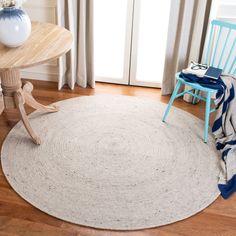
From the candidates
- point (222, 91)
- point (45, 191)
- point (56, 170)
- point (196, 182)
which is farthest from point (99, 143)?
point (222, 91)

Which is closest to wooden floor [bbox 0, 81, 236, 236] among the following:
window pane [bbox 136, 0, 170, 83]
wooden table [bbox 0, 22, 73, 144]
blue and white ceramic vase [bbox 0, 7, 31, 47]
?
wooden table [bbox 0, 22, 73, 144]

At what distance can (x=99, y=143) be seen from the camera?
245cm

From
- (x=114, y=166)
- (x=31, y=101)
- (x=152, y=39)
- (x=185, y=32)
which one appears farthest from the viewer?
(x=152, y=39)

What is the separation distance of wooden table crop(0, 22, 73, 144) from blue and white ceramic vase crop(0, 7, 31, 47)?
0.06 m

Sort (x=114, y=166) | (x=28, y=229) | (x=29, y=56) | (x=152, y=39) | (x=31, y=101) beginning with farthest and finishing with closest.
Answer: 1. (x=152, y=39)
2. (x=31, y=101)
3. (x=114, y=166)
4. (x=29, y=56)
5. (x=28, y=229)

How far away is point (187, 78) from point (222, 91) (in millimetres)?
264

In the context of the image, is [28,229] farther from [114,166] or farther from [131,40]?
A: [131,40]

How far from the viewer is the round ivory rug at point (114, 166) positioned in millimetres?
1935

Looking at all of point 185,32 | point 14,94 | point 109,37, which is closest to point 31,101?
point 14,94

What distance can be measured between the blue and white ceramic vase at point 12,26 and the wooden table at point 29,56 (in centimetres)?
6

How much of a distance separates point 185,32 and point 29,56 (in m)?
1.40

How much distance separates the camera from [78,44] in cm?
306

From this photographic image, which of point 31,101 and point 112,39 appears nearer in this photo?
point 31,101

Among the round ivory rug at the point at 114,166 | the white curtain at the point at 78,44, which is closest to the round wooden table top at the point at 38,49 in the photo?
the white curtain at the point at 78,44
